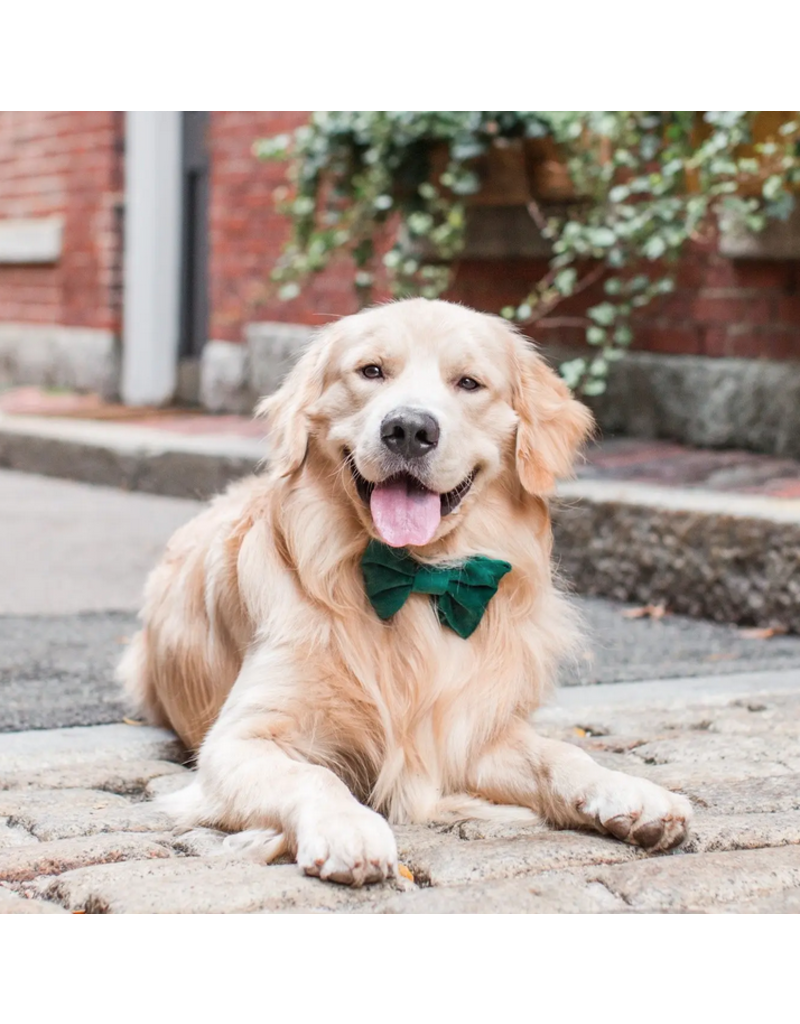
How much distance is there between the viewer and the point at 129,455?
8125 millimetres

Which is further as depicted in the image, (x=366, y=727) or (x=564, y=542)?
(x=564, y=542)

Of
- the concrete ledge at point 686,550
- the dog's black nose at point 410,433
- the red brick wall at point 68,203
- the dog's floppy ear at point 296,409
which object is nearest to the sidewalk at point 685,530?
the concrete ledge at point 686,550

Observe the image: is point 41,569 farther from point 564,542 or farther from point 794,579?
point 794,579

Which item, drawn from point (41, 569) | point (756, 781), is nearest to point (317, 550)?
point (756, 781)

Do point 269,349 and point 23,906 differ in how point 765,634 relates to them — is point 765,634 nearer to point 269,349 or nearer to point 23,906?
point 23,906

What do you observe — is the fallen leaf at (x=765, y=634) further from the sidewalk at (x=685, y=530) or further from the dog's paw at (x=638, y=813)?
the dog's paw at (x=638, y=813)

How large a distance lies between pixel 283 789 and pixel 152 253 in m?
8.21

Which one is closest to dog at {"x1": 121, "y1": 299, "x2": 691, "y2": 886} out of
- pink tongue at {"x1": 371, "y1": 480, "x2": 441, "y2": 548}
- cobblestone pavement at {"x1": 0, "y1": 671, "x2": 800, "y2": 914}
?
pink tongue at {"x1": 371, "y1": 480, "x2": 441, "y2": 548}

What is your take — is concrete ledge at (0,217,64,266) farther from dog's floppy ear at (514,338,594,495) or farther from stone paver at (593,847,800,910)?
stone paver at (593,847,800,910)

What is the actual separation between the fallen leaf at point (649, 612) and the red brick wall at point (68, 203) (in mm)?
6531

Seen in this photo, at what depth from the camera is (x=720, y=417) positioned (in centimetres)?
634

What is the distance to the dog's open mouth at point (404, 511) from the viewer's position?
9.98 ft

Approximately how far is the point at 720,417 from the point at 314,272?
2644mm

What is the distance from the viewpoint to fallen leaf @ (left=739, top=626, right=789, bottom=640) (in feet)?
16.3
